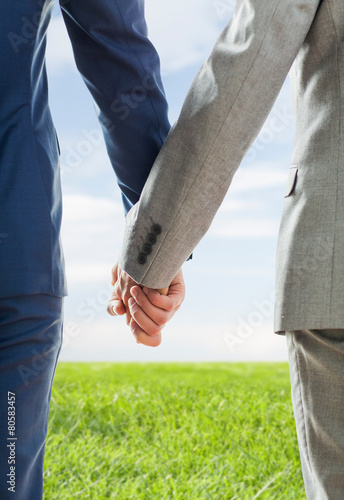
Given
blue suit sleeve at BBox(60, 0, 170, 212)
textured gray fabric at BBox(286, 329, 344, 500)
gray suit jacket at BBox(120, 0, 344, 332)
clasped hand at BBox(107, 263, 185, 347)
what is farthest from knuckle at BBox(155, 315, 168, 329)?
textured gray fabric at BBox(286, 329, 344, 500)

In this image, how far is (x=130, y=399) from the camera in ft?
13.1

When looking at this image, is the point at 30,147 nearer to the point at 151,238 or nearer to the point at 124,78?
the point at 151,238

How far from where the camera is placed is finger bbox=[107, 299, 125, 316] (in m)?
1.80

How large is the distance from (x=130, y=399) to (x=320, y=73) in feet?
10.6

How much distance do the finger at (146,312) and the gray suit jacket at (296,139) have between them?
1.40ft

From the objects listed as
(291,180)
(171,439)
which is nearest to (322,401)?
(291,180)

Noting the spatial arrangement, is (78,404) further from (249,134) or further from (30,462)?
(249,134)

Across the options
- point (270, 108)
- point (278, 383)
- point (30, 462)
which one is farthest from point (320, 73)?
point (278, 383)

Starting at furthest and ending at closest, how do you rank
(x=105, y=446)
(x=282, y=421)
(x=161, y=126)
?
(x=282, y=421)
(x=105, y=446)
(x=161, y=126)

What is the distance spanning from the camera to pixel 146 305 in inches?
66.1

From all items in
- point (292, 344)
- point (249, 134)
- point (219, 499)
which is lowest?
point (219, 499)

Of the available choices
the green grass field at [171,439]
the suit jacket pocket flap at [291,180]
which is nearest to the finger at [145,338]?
the suit jacket pocket flap at [291,180]

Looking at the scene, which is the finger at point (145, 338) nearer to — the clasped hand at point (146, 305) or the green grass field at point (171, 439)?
the clasped hand at point (146, 305)

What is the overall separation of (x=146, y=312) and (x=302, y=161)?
741 mm
